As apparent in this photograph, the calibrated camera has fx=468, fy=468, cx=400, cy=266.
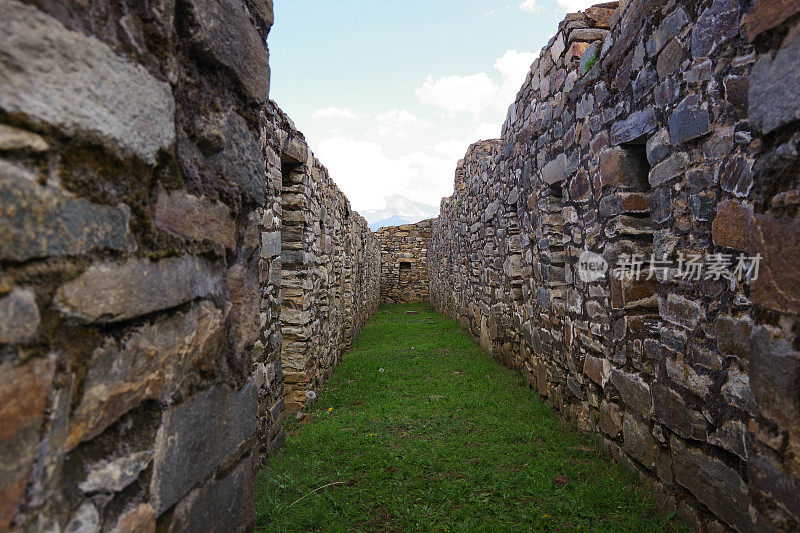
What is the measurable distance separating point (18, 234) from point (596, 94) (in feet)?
12.5

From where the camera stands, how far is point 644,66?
2.94 m

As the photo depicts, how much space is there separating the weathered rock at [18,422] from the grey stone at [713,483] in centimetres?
262

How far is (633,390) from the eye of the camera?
3104 mm

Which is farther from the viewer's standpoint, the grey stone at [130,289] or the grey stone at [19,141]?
the grey stone at [130,289]

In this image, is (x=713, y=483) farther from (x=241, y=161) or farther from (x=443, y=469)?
(x=241, y=161)

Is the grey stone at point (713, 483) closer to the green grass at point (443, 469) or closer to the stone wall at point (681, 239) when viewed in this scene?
the stone wall at point (681, 239)

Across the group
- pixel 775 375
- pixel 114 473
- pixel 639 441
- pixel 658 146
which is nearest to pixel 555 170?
pixel 658 146

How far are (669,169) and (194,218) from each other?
2.58m

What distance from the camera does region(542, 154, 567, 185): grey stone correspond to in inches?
170

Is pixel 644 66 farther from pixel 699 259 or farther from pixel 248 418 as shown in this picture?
pixel 248 418

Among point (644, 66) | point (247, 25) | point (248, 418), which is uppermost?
point (644, 66)

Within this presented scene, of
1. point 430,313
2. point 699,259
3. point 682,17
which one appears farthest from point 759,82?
point 430,313

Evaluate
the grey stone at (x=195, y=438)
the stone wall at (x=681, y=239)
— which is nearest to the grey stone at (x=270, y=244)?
the grey stone at (x=195, y=438)

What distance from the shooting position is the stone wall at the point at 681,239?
1.39 metres
